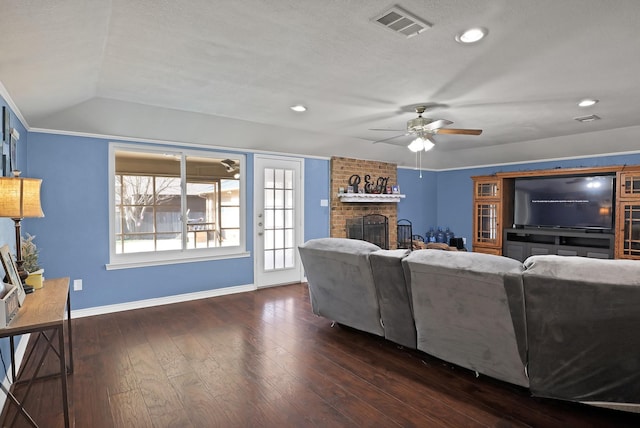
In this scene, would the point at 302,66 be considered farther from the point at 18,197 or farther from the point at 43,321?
the point at 43,321

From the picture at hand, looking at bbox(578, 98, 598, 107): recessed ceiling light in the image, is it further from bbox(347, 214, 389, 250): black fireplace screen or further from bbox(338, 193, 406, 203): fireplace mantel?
bbox(347, 214, 389, 250): black fireplace screen

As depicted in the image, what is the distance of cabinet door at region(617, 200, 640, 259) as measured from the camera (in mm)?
5508

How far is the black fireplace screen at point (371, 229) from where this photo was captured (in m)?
6.71

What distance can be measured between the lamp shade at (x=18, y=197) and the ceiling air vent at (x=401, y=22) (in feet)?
7.81

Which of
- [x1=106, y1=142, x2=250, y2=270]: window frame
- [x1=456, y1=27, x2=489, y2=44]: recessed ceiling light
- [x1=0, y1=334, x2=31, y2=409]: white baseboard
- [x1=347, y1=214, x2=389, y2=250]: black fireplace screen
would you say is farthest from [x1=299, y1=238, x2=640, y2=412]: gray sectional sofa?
[x1=347, y1=214, x2=389, y2=250]: black fireplace screen

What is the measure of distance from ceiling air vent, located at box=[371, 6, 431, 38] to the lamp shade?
2381 millimetres

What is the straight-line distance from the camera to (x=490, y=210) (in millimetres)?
7355

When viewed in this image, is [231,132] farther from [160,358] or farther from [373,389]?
[373,389]

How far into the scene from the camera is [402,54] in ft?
8.82

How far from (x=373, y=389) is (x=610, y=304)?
1.55 m

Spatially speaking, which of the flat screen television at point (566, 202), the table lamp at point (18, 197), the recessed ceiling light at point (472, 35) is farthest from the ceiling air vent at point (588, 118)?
the table lamp at point (18, 197)

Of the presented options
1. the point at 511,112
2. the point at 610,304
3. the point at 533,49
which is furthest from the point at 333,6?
the point at 511,112

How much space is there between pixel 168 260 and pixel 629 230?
7031mm

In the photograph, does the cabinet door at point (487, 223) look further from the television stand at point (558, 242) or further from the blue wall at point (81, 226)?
the blue wall at point (81, 226)
